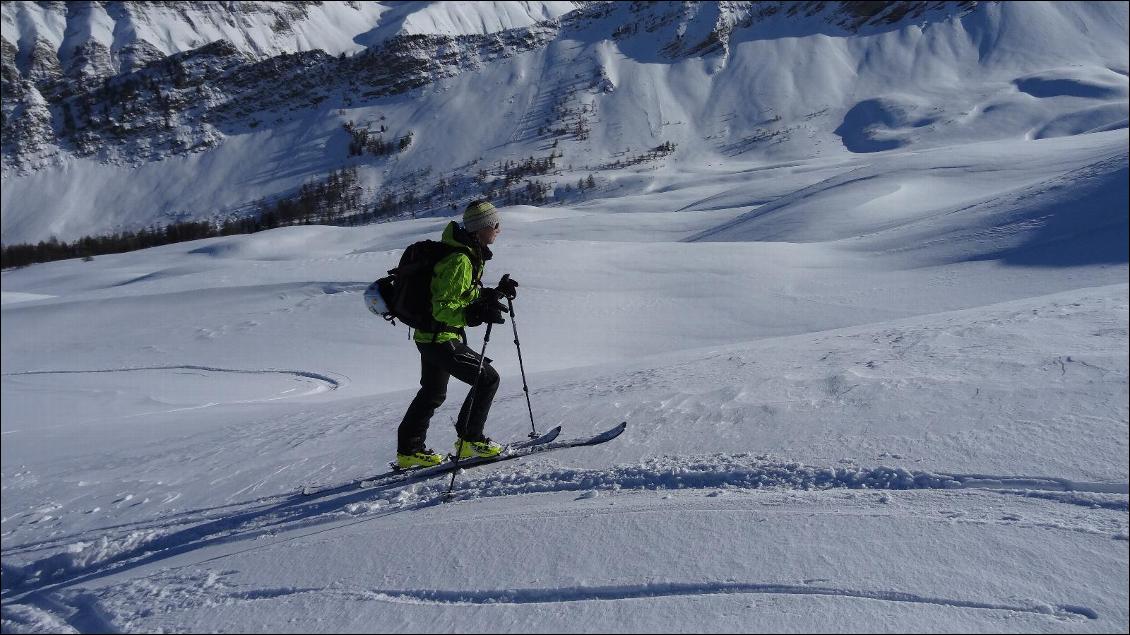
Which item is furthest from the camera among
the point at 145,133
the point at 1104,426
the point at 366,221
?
the point at 145,133

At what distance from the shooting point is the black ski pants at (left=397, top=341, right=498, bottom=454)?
5.26m

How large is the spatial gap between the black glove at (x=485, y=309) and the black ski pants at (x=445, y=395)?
0.36 metres

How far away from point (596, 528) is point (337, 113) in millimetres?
168473

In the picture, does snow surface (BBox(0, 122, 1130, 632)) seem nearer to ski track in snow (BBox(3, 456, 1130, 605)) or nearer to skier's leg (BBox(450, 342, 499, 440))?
ski track in snow (BBox(3, 456, 1130, 605))

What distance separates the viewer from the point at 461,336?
17.8ft

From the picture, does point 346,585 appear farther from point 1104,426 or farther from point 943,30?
point 943,30

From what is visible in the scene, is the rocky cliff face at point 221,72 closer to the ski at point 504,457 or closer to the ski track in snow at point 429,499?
the ski at point 504,457

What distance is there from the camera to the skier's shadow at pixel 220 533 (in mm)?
4363

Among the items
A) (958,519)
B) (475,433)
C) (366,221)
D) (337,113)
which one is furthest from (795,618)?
(337,113)

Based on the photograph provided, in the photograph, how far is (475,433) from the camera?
216 inches

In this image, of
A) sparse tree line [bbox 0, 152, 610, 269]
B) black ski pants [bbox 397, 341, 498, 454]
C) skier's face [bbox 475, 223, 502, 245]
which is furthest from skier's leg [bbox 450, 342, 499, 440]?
sparse tree line [bbox 0, 152, 610, 269]

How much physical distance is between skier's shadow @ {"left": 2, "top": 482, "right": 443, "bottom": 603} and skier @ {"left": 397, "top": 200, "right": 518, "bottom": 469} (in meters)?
0.52

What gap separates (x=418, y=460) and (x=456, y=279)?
153cm

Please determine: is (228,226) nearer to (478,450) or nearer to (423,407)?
(423,407)
